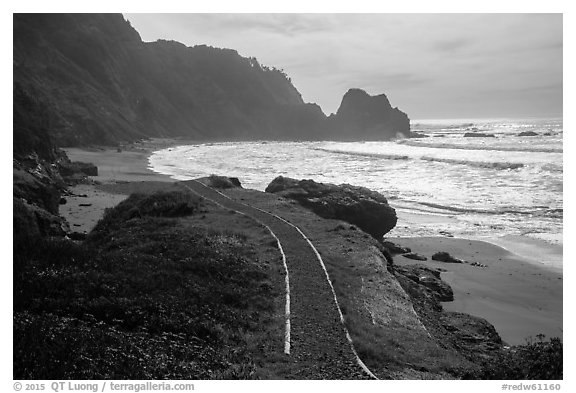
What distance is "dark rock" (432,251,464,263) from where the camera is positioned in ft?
86.5

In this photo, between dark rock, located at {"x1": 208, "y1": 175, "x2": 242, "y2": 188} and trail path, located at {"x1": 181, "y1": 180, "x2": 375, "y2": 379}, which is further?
dark rock, located at {"x1": 208, "y1": 175, "x2": 242, "y2": 188}

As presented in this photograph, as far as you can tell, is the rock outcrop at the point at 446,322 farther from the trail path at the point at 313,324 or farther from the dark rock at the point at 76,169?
the dark rock at the point at 76,169

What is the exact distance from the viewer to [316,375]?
10.0m

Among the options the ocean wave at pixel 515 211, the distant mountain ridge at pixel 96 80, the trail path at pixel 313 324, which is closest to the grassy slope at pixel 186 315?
the trail path at pixel 313 324

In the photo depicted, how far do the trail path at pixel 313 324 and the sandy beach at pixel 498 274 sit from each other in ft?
24.0

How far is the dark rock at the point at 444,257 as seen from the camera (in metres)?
26.4

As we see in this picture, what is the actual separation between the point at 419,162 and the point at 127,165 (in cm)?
5089

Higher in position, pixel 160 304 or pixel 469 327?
pixel 160 304

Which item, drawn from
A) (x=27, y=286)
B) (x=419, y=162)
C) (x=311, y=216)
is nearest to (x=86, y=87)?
(x=419, y=162)

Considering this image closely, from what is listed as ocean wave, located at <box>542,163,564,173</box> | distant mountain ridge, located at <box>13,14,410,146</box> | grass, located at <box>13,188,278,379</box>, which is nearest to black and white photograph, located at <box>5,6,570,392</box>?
grass, located at <box>13,188,278,379</box>

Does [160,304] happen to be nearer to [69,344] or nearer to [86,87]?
[69,344]

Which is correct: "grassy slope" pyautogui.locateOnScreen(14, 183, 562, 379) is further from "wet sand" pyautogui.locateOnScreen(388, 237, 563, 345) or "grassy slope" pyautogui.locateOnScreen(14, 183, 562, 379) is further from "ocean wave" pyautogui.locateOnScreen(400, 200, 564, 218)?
"ocean wave" pyautogui.locateOnScreen(400, 200, 564, 218)

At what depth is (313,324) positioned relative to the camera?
13.0 meters

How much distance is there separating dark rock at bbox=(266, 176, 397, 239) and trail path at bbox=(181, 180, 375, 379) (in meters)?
10.4
